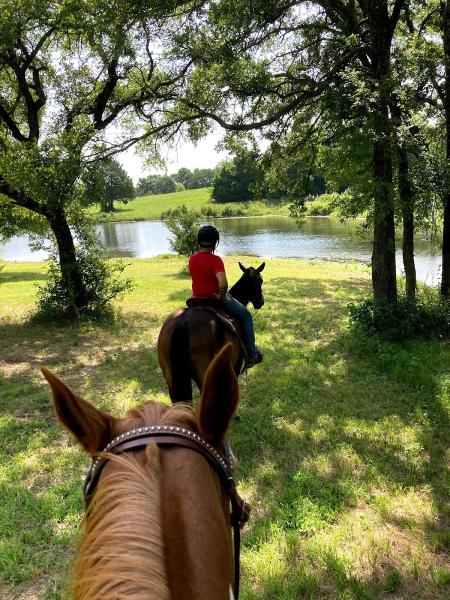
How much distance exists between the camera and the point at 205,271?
5.23 meters

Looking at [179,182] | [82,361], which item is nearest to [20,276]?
[82,361]

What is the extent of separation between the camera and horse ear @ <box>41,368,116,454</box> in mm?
1254

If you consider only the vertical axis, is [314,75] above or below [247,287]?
above

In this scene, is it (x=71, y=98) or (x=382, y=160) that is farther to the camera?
(x=71, y=98)

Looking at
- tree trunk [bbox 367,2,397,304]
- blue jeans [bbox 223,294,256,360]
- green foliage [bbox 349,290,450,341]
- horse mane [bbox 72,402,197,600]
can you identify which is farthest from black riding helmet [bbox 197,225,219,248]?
green foliage [bbox 349,290,450,341]

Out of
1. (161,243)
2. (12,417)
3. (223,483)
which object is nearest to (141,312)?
(12,417)

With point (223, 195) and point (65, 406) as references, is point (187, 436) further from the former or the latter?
point (223, 195)

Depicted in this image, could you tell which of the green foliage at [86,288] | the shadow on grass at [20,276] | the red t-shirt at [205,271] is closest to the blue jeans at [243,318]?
the red t-shirt at [205,271]

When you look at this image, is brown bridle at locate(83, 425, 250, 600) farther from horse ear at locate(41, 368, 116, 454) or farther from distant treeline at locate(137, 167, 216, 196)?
distant treeline at locate(137, 167, 216, 196)

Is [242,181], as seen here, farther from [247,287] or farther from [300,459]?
[300,459]

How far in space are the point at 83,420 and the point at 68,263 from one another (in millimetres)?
10139

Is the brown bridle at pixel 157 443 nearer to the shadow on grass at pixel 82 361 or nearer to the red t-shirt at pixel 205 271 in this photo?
the red t-shirt at pixel 205 271

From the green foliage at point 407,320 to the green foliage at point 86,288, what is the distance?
646 cm

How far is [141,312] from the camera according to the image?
12.1 metres
